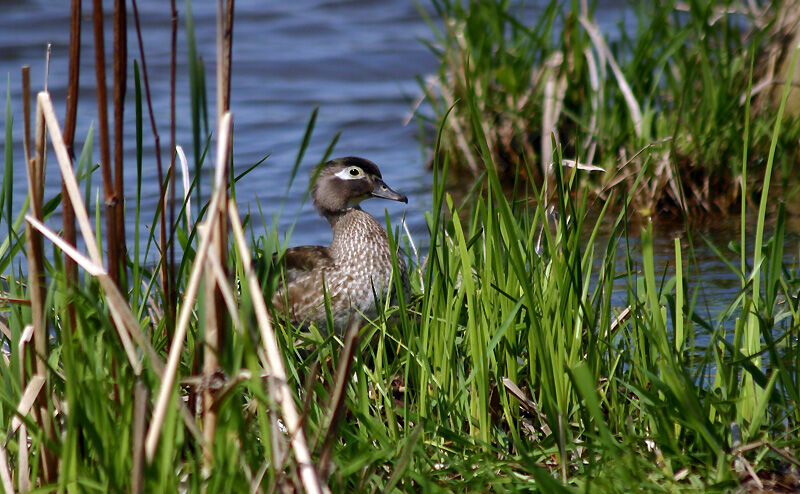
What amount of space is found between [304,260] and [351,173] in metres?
0.66

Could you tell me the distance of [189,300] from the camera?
2.33 metres

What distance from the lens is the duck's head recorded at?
19.2ft

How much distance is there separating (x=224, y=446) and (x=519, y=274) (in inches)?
39.8

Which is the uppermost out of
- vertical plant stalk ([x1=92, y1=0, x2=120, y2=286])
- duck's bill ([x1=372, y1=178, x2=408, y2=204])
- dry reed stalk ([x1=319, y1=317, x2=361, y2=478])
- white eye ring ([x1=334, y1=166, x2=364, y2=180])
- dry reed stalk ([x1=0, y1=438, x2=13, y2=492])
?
vertical plant stalk ([x1=92, y1=0, x2=120, y2=286])

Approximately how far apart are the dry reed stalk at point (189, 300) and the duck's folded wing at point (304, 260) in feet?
9.79

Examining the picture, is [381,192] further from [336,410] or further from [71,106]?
[336,410]

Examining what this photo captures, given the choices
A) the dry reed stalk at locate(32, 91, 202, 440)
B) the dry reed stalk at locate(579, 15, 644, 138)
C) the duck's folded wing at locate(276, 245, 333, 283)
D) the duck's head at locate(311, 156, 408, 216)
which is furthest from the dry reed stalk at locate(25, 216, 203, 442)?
the dry reed stalk at locate(579, 15, 644, 138)

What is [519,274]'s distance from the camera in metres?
3.03

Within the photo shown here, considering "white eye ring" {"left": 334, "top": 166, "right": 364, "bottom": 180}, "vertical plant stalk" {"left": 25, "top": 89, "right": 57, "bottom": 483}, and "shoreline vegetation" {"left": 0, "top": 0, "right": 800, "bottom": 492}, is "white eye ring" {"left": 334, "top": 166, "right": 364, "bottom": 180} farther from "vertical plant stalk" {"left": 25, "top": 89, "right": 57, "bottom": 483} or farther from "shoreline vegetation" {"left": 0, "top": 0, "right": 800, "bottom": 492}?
"vertical plant stalk" {"left": 25, "top": 89, "right": 57, "bottom": 483}

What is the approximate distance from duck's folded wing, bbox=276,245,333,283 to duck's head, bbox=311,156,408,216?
0.36 meters

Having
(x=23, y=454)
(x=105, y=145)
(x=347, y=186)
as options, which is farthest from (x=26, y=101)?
(x=347, y=186)

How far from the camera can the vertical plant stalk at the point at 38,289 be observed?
8.73ft

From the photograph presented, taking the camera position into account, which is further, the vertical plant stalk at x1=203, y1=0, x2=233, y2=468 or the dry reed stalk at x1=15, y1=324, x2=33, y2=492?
the dry reed stalk at x1=15, y1=324, x2=33, y2=492

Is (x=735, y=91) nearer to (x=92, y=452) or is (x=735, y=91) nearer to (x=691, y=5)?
(x=691, y=5)
